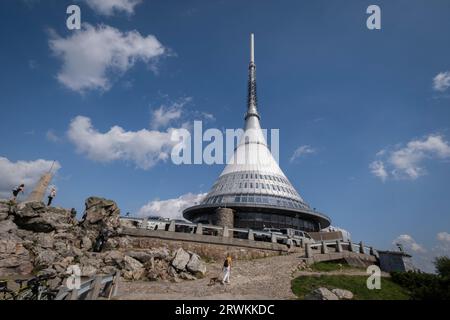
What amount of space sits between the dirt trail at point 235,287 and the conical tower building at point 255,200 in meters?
Result: 13.2

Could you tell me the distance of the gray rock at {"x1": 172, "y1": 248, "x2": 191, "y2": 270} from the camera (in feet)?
56.2

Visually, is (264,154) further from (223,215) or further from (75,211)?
(75,211)

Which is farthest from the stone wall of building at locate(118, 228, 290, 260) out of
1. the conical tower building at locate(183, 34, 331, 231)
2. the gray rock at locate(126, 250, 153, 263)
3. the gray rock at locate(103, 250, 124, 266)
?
the conical tower building at locate(183, 34, 331, 231)

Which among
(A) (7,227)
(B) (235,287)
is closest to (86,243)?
(A) (7,227)

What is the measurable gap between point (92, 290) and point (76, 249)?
1341 cm

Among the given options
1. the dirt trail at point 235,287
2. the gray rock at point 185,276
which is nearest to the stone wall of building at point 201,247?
the dirt trail at point 235,287

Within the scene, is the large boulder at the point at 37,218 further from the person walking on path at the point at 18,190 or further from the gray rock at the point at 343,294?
the gray rock at the point at 343,294

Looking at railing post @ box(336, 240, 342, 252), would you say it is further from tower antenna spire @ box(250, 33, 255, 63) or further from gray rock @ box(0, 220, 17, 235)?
tower antenna spire @ box(250, 33, 255, 63)

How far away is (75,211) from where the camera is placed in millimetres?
26516

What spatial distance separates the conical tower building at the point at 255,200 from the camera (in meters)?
41.1
